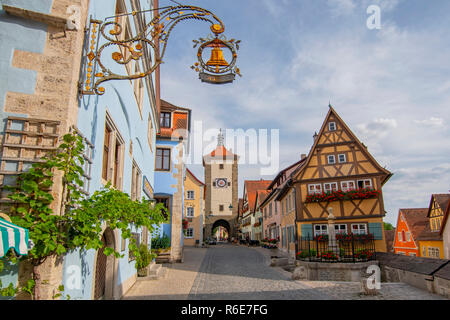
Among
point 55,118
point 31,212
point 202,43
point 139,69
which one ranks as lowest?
point 31,212

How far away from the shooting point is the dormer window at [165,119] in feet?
68.8

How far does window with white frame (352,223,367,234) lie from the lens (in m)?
19.2

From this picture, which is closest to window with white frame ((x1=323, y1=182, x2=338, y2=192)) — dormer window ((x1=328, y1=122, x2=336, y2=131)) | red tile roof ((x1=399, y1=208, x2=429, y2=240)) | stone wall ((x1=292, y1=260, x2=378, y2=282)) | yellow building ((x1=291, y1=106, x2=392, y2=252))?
yellow building ((x1=291, y1=106, x2=392, y2=252))

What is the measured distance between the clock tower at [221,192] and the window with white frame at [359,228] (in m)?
34.5

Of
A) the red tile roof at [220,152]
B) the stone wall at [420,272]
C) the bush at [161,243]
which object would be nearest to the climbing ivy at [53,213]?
the stone wall at [420,272]

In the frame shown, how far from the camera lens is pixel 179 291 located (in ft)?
33.6

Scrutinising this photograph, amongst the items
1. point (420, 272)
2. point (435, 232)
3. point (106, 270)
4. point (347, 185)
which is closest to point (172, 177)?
point (347, 185)

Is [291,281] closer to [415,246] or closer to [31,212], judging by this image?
[31,212]

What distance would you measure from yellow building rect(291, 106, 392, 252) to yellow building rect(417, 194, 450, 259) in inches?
458

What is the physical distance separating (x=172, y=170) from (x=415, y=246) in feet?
86.7

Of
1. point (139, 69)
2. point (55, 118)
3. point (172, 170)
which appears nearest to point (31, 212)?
point (55, 118)

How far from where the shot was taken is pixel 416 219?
3469 cm

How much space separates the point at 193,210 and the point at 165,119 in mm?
15241

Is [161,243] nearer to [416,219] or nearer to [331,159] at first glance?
[331,159]
